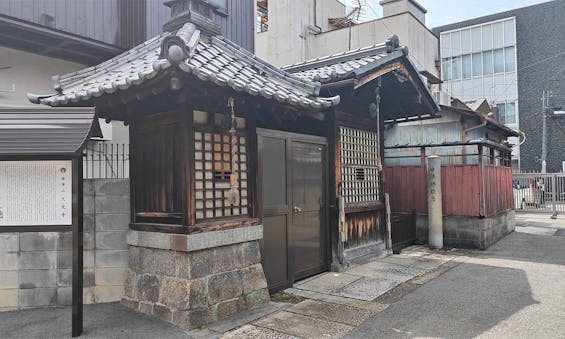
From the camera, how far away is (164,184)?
19.4ft

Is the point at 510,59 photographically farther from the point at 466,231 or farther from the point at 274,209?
the point at 274,209

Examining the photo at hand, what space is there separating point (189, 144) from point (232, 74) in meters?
1.11

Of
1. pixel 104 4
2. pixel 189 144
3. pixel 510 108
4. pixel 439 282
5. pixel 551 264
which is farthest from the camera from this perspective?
pixel 510 108

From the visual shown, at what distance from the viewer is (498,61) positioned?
32969 millimetres

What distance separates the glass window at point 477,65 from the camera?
3366 cm

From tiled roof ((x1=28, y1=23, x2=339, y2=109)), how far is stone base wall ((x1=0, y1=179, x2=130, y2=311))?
1.63 meters

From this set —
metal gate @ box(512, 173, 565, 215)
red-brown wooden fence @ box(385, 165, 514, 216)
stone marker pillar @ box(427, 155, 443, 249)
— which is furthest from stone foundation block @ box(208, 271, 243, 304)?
metal gate @ box(512, 173, 565, 215)

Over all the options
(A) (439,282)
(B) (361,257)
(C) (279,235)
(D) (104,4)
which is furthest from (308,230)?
(D) (104,4)

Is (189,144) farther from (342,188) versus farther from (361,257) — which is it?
(361,257)

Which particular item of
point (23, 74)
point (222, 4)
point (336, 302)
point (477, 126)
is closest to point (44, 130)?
point (23, 74)

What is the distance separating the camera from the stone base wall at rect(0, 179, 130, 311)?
620cm

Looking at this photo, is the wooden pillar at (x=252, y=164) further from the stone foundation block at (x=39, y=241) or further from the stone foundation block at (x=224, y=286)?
the stone foundation block at (x=39, y=241)

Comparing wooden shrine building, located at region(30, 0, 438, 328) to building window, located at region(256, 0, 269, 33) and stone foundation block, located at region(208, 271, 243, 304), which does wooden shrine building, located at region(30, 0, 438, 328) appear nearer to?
stone foundation block, located at region(208, 271, 243, 304)

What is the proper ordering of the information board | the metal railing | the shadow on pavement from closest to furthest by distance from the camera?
the shadow on pavement
the information board
the metal railing
